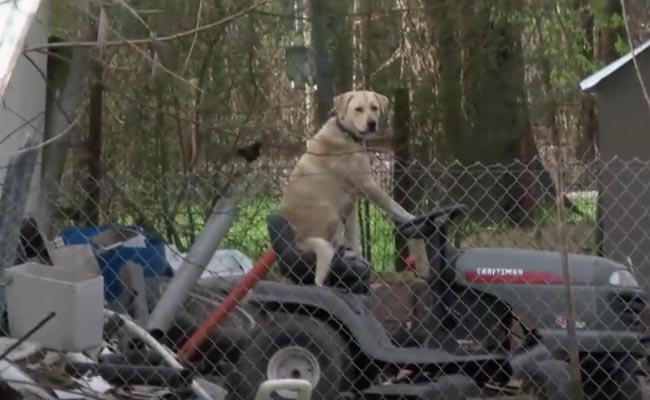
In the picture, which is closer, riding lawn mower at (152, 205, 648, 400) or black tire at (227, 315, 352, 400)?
riding lawn mower at (152, 205, 648, 400)

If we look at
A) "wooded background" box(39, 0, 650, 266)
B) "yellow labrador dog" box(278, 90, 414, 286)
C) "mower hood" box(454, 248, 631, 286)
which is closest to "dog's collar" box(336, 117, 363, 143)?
"yellow labrador dog" box(278, 90, 414, 286)

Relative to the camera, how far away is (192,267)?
6.41 m

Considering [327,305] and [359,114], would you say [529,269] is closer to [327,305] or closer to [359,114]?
[327,305]

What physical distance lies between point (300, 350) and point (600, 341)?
139 centimetres

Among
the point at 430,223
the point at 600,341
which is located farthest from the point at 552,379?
the point at 430,223

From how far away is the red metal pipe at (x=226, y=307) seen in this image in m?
6.29

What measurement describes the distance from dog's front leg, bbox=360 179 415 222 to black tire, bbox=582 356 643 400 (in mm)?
1197

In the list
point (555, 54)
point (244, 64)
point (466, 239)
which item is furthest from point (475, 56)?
point (466, 239)

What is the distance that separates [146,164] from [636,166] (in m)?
3.77

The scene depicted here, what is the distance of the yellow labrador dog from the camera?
22.9 ft

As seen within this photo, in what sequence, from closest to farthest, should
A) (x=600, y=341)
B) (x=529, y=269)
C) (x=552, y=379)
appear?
(x=552, y=379)
(x=600, y=341)
(x=529, y=269)

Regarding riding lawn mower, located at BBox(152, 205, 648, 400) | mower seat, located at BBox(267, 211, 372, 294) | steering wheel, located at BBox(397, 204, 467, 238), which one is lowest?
riding lawn mower, located at BBox(152, 205, 648, 400)

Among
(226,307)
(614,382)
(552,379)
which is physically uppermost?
(226,307)

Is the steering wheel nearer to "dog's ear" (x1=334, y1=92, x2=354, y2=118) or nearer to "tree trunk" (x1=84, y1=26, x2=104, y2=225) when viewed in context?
"dog's ear" (x1=334, y1=92, x2=354, y2=118)
